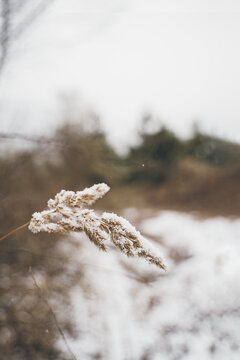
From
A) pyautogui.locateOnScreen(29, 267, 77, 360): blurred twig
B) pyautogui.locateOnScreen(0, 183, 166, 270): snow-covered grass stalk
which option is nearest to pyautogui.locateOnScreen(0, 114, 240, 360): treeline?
pyautogui.locateOnScreen(29, 267, 77, 360): blurred twig

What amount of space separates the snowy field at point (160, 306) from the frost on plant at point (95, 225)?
8.5 inches

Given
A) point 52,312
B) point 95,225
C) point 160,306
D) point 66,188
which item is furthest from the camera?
point 66,188

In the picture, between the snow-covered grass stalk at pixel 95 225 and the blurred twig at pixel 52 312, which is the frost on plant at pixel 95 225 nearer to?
the snow-covered grass stalk at pixel 95 225

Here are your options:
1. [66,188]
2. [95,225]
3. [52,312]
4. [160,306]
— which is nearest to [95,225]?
[95,225]

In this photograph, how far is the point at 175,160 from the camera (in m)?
3.87

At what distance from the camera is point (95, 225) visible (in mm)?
663

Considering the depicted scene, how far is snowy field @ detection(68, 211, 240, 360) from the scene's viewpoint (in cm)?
86

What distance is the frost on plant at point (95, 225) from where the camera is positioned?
2.02ft

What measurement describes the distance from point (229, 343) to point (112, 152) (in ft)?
8.12

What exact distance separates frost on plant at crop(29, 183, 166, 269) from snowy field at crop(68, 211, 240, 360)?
0.22 m

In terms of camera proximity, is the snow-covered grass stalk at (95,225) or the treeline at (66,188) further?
the treeline at (66,188)

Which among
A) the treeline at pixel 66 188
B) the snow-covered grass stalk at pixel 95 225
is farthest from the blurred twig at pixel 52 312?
the snow-covered grass stalk at pixel 95 225

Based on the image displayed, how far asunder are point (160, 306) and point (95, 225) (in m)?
0.69

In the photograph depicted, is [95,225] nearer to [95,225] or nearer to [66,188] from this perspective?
[95,225]
